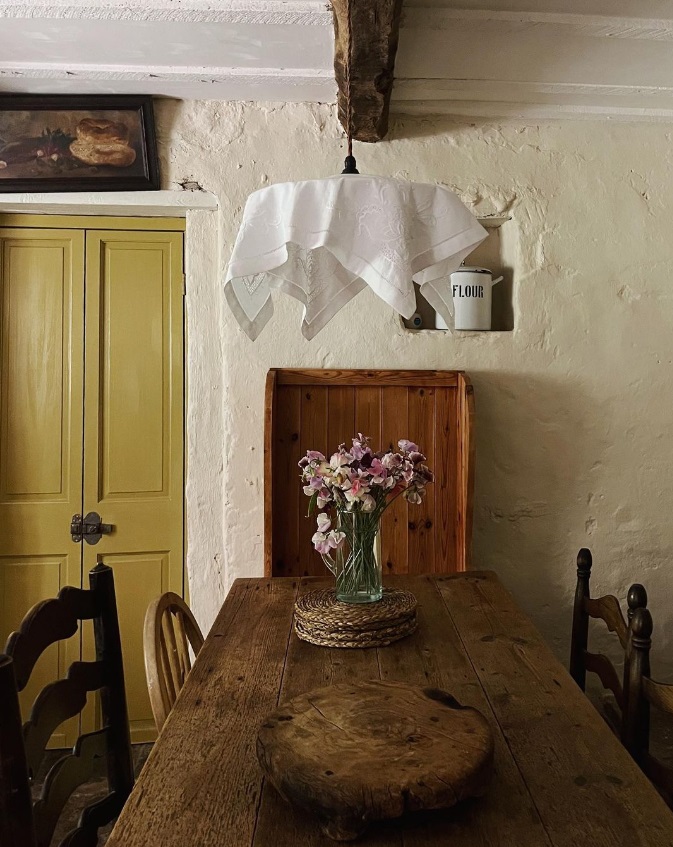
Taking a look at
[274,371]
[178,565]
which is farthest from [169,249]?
[178,565]

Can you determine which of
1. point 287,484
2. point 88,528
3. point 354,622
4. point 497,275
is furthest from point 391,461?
point 88,528

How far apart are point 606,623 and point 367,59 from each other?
155 centimetres

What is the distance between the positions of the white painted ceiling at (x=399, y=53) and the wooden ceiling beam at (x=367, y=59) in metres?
0.14

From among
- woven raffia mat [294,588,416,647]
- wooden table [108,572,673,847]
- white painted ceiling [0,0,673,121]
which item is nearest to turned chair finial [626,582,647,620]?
wooden table [108,572,673,847]

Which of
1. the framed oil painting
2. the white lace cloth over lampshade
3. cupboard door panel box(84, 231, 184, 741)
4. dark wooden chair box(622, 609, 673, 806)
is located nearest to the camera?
the white lace cloth over lampshade

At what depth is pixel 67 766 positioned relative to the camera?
1090mm

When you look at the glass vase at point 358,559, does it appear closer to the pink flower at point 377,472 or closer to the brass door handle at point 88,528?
the pink flower at point 377,472

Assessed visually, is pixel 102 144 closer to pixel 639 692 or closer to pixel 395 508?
pixel 395 508

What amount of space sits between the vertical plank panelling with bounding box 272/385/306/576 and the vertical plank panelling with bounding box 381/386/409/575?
0.96 ft

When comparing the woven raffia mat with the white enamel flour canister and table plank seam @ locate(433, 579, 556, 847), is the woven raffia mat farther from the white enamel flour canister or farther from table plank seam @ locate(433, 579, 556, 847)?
the white enamel flour canister

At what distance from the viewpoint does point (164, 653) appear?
149 centimetres

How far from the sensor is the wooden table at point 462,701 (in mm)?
880

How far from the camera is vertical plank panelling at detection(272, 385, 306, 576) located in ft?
7.47

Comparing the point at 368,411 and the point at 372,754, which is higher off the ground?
the point at 368,411
